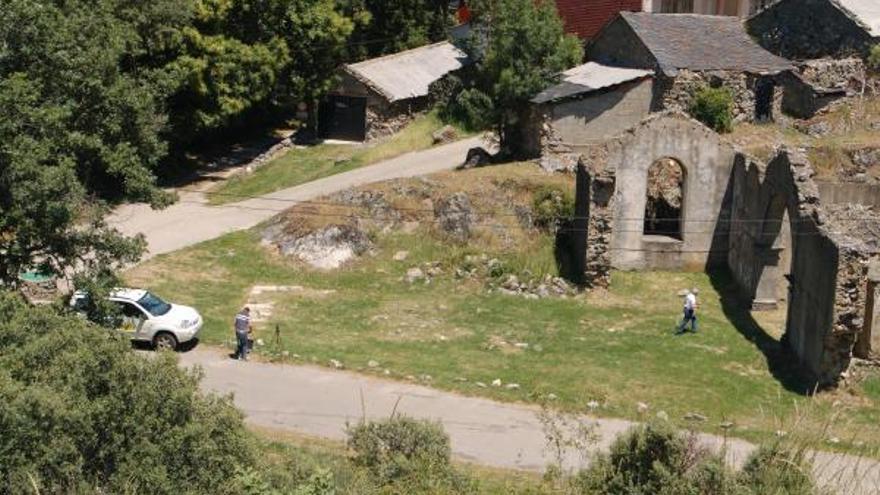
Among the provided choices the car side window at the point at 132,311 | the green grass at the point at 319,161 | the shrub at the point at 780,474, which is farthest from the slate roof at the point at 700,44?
the shrub at the point at 780,474

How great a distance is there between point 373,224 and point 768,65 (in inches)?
612

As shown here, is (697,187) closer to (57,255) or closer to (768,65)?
(768,65)

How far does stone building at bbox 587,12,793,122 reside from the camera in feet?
126

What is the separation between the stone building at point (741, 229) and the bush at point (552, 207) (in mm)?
567

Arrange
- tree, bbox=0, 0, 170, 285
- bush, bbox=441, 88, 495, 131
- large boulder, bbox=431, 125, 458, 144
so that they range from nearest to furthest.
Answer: tree, bbox=0, 0, 170, 285 < bush, bbox=441, 88, 495, 131 < large boulder, bbox=431, 125, 458, 144

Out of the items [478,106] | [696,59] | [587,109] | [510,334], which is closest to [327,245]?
[510,334]

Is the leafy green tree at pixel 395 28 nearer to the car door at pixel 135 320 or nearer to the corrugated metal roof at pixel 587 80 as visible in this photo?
the corrugated metal roof at pixel 587 80

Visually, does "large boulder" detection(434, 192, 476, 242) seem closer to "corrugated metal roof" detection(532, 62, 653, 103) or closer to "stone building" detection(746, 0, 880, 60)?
"corrugated metal roof" detection(532, 62, 653, 103)

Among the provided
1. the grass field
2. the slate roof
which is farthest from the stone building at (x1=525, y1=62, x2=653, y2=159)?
the grass field

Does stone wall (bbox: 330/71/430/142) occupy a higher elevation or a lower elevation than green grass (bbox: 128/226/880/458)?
higher

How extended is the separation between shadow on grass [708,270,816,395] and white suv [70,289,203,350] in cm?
1299

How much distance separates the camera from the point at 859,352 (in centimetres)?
2466

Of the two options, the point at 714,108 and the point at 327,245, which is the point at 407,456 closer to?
the point at 327,245

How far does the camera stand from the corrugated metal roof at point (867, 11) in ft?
132
